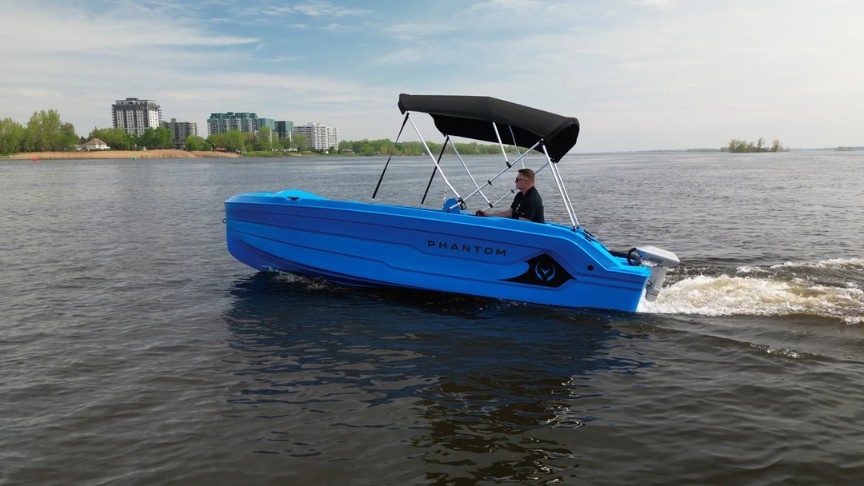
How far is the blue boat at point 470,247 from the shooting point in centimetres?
798

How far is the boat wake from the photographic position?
26.2 feet

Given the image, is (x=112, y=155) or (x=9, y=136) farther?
(x=112, y=155)

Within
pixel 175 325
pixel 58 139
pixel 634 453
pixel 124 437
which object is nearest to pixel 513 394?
pixel 634 453

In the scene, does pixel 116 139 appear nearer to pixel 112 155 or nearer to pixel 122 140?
pixel 122 140

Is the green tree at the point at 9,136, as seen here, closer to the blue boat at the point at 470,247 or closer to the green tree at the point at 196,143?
the green tree at the point at 196,143

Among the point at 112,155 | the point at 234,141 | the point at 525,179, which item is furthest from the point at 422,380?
the point at 234,141

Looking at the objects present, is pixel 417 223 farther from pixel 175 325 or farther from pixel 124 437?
pixel 124 437

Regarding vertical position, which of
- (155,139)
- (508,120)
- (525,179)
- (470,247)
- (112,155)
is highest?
(155,139)

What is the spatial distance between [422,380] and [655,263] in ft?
13.3

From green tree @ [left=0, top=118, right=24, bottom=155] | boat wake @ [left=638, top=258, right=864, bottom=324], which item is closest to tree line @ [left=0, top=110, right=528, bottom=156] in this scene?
green tree @ [left=0, top=118, right=24, bottom=155]

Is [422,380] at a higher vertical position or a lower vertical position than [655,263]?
lower

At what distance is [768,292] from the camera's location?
8.77m

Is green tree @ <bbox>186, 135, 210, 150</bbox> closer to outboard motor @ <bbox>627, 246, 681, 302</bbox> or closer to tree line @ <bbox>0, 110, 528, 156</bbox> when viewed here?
tree line @ <bbox>0, 110, 528, 156</bbox>

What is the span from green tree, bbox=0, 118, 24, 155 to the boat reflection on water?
13563 centimetres
